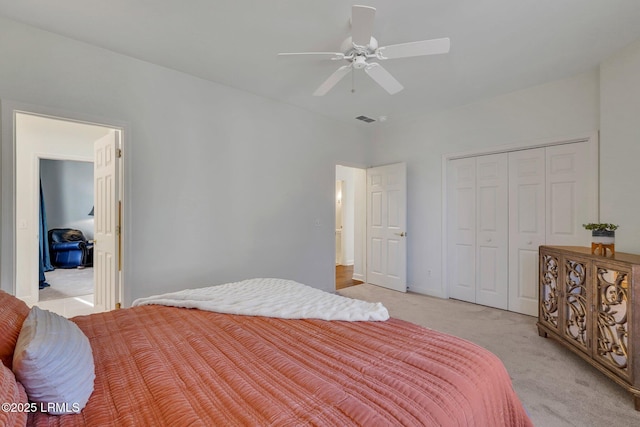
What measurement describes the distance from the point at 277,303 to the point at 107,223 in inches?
86.9

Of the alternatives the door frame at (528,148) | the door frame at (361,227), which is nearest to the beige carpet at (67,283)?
the door frame at (361,227)

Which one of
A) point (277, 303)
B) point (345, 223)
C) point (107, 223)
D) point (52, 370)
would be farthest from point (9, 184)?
point (345, 223)

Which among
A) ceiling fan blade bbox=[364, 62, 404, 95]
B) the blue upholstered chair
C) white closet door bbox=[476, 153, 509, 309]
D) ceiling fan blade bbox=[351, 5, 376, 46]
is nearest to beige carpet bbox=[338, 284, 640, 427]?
white closet door bbox=[476, 153, 509, 309]

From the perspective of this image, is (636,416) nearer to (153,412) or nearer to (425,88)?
(153,412)

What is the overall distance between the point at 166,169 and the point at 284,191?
4.75ft

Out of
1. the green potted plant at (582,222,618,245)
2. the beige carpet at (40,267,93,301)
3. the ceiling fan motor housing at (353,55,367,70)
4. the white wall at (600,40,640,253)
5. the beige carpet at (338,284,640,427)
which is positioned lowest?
the beige carpet at (338,284,640,427)

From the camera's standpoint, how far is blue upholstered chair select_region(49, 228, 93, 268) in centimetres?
602

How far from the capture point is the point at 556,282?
8.75 ft

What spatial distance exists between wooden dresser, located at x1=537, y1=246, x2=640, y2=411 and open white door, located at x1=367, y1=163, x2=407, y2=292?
1911 mm

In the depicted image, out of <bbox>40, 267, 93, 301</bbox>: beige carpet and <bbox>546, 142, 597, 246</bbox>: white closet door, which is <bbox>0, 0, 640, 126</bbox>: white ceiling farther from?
<bbox>40, 267, 93, 301</bbox>: beige carpet

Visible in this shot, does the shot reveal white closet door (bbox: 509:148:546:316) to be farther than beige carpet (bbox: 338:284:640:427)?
Yes

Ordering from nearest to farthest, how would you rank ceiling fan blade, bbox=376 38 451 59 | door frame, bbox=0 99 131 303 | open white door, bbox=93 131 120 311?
ceiling fan blade, bbox=376 38 451 59, door frame, bbox=0 99 131 303, open white door, bbox=93 131 120 311

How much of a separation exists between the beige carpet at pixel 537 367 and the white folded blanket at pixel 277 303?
127 cm

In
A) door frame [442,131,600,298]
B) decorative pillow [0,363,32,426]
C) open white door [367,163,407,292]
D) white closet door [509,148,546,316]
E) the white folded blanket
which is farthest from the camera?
open white door [367,163,407,292]
